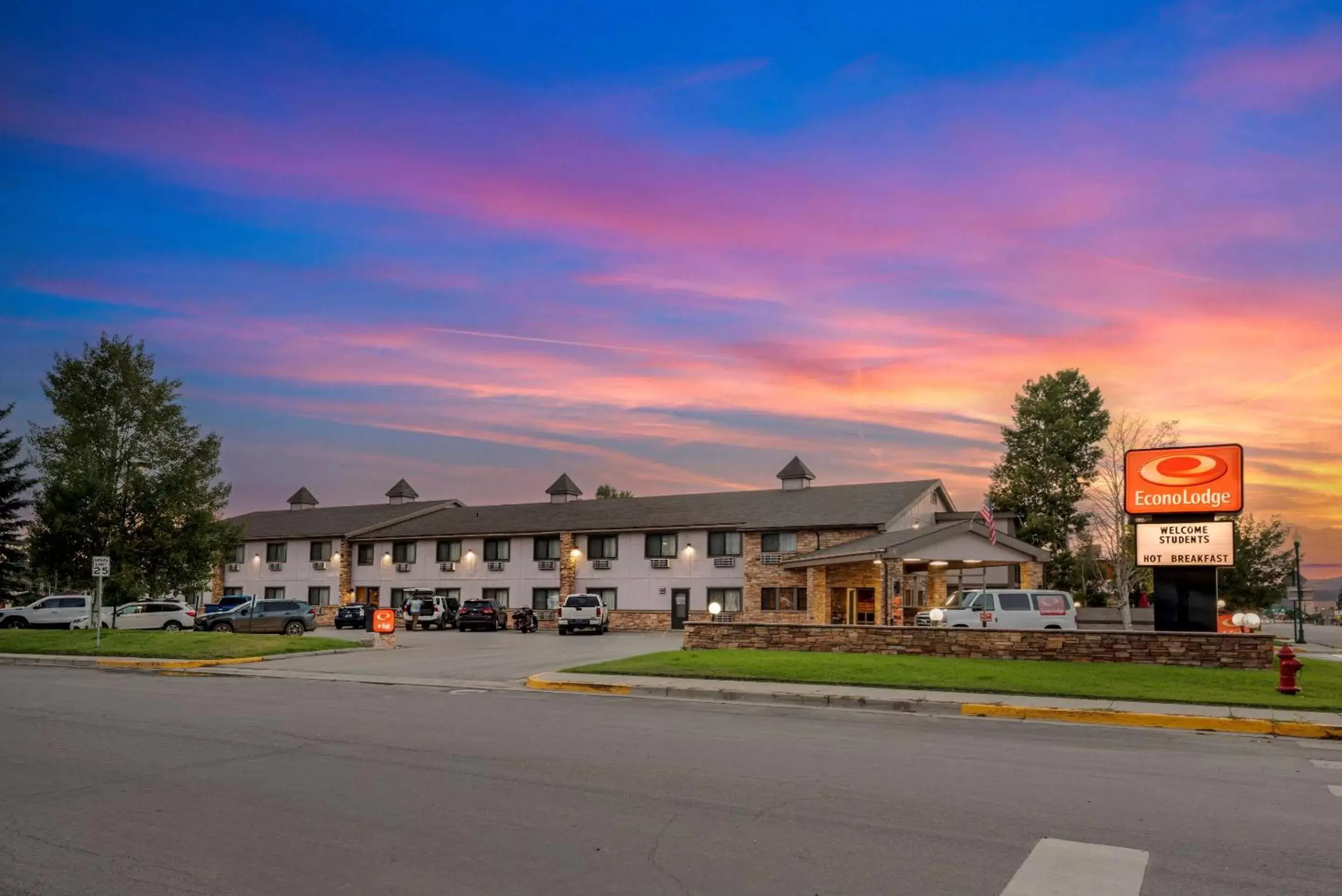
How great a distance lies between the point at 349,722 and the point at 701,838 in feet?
26.0

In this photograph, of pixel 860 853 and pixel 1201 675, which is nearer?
pixel 860 853

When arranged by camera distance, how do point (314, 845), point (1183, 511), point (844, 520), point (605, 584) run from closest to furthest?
point (314, 845) → point (1183, 511) → point (844, 520) → point (605, 584)

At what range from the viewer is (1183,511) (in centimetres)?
2330

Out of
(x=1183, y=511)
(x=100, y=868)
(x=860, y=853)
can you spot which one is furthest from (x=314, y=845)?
(x=1183, y=511)

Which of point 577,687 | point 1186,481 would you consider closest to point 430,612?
point 577,687

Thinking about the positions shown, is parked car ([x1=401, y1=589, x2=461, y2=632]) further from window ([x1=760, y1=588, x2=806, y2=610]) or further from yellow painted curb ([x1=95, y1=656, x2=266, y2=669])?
yellow painted curb ([x1=95, y1=656, x2=266, y2=669])

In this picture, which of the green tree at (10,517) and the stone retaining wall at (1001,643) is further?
the green tree at (10,517)

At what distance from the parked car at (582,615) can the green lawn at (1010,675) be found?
20292 millimetres

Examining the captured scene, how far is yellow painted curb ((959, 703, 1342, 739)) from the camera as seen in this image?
45.7 ft

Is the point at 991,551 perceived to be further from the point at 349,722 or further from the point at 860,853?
the point at 860,853

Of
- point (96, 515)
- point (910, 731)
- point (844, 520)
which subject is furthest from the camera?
point (844, 520)

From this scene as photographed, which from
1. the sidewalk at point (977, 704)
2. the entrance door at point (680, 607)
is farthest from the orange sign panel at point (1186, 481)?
the entrance door at point (680, 607)

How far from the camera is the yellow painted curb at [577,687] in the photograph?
19328 mm

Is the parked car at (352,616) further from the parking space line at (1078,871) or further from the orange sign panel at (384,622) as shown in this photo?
the parking space line at (1078,871)
